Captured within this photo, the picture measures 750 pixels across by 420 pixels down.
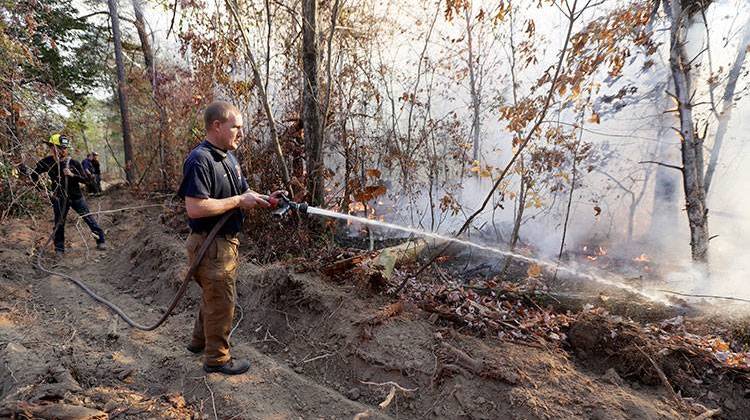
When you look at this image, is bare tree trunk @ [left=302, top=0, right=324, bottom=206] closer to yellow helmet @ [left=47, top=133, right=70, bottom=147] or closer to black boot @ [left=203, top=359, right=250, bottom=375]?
black boot @ [left=203, top=359, right=250, bottom=375]

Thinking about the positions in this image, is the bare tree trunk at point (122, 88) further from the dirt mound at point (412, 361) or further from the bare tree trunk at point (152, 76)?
the dirt mound at point (412, 361)

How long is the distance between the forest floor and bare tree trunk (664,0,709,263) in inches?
117

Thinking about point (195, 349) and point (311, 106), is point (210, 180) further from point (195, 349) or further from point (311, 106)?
point (311, 106)

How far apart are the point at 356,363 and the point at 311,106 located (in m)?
4.09

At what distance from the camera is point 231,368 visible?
10.7ft

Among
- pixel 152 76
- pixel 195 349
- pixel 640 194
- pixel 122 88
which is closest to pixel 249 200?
pixel 195 349

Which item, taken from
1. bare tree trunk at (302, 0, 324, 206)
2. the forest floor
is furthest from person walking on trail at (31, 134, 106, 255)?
bare tree trunk at (302, 0, 324, 206)

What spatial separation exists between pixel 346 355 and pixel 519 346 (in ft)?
5.68

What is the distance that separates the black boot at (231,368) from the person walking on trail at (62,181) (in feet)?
16.5

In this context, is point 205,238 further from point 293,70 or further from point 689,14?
point 689,14

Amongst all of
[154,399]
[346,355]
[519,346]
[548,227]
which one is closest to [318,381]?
[346,355]

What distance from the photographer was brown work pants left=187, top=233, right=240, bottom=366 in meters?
3.03

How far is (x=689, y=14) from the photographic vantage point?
6.86 meters

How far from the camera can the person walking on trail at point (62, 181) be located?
20.9 feet
